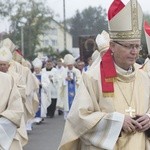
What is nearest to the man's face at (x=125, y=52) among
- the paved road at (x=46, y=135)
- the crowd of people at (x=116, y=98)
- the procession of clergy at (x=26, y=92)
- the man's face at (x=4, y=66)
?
the crowd of people at (x=116, y=98)

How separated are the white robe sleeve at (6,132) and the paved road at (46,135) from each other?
4.92 meters

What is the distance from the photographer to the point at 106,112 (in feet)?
15.1

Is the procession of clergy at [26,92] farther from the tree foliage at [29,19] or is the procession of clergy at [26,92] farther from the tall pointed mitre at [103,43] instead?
the tree foliage at [29,19]

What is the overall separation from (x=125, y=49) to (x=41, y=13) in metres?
48.6

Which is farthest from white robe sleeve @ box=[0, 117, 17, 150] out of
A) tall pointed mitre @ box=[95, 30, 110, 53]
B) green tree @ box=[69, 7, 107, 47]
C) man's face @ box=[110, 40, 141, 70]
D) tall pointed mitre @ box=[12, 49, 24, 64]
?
green tree @ box=[69, 7, 107, 47]

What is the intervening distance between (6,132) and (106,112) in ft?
5.39

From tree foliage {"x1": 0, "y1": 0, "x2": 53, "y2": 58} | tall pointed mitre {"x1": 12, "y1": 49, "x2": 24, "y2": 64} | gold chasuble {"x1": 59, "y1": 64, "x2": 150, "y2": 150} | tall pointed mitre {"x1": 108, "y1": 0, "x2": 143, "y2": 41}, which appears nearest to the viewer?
gold chasuble {"x1": 59, "y1": 64, "x2": 150, "y2": 150}

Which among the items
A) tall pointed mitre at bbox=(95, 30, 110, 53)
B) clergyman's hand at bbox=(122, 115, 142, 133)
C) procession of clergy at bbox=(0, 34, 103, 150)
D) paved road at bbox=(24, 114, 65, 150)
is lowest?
paved road at bbox=(24, 114, 65, 150)

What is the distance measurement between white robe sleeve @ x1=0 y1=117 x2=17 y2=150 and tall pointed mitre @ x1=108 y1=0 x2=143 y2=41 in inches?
66.4

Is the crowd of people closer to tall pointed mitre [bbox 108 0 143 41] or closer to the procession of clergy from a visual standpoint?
tall pointed mitre [bbox 108 0 143 41]

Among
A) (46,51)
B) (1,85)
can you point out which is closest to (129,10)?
(1,85)

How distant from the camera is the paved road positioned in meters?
11.3

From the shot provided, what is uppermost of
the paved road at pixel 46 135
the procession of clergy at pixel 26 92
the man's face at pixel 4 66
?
the man's face at pixel 4 66

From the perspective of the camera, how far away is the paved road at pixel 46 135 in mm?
11297
